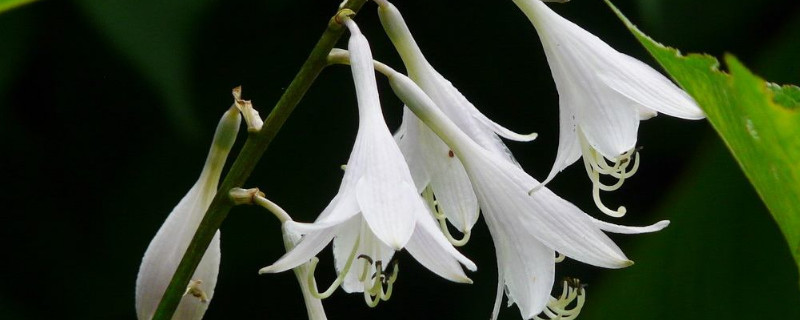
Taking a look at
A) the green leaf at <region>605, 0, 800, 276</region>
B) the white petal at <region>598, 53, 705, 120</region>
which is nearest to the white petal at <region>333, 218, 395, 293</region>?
the white petal at <region>598, 53, 705, 120</region>

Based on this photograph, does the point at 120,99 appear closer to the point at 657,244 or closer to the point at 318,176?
the point at 318,176

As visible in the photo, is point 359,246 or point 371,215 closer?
point 371,215

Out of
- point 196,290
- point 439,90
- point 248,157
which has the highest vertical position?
point 439,90

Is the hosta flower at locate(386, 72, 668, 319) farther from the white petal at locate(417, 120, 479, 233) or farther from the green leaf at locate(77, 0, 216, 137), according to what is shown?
the green leaf at locate(77, 0, 216, 137)

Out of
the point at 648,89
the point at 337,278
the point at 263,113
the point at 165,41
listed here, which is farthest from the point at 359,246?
the point at 263,113

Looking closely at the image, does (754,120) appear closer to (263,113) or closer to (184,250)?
(184,250)

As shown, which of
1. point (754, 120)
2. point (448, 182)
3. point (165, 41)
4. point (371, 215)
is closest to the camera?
point (754, 120)
